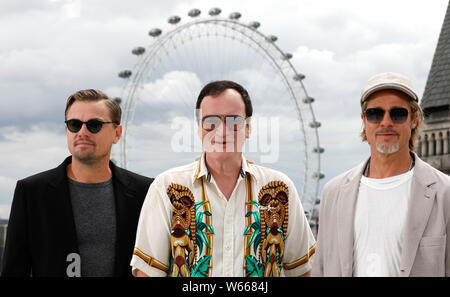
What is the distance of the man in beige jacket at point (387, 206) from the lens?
5.47 m

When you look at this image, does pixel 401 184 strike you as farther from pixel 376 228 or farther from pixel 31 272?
pixel 31 272

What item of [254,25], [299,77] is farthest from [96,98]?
[299,77]

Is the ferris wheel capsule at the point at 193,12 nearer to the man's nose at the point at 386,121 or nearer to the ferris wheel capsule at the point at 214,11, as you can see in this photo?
the ferris wheel capsule at the point at 214,11

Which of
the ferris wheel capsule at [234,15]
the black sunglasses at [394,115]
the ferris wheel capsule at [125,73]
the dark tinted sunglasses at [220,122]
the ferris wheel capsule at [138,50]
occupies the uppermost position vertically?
the ferris wheel capsule at [234,15]

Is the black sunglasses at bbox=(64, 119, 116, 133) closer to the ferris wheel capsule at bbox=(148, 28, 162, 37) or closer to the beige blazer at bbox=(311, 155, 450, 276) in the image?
the beige blazer at bbox=(311, 155, 450, 276)

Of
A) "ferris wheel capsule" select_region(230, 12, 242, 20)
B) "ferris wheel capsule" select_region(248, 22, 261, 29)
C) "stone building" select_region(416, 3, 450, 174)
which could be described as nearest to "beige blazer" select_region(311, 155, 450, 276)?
"ferris wheel capsule" select_region(230, 12, 242, 20)

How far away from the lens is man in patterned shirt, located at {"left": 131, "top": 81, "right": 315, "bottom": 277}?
5762 millimetres

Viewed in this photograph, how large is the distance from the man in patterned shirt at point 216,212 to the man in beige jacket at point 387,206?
0.51 m

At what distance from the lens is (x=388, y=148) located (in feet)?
18.8

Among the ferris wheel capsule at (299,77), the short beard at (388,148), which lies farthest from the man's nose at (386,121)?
the ferris wheel capsule at (299,77)

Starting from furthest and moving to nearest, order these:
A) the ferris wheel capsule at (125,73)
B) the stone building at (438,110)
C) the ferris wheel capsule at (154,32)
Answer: the stone building at (438,110) → the ferris wheel capsule at (154,32) → the ferris wheel capsule at (125,73)

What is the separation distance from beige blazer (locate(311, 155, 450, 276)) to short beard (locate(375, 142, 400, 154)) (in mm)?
245
